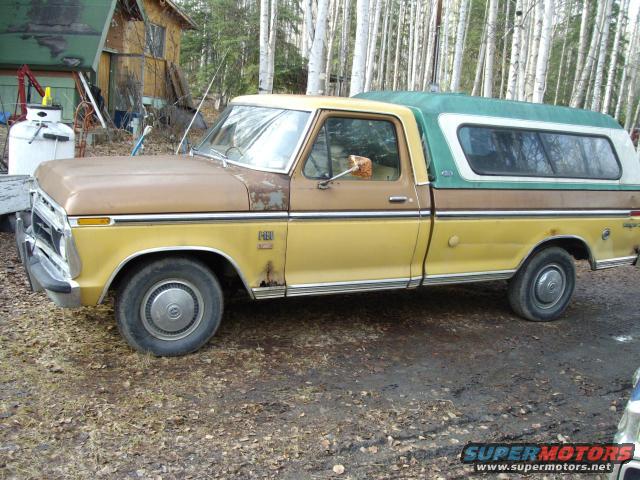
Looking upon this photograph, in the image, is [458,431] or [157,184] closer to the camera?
[458,431]

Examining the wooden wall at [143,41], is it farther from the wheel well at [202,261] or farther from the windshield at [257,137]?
the wheel well at [202,261]

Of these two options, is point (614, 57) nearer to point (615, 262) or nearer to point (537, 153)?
point (615, 262)

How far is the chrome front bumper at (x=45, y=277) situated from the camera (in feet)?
13.5

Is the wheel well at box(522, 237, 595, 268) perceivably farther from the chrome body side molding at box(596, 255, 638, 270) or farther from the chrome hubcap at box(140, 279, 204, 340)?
the chrome hubcap at box(140, 279, 204, 340)

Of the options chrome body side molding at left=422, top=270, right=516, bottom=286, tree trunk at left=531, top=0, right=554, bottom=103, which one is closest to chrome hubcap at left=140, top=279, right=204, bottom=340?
chrome body side molding at left=422, top=270, right=516, bottom=286

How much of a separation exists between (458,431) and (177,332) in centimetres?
214

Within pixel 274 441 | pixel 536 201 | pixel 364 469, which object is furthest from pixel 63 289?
pixel 536 201

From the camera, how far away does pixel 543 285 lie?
6.23m

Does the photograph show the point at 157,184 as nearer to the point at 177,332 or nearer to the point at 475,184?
the point at 177,332

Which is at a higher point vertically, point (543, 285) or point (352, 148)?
point (352, 148)

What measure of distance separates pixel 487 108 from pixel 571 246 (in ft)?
5.88

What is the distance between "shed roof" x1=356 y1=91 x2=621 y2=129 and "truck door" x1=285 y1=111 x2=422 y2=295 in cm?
55

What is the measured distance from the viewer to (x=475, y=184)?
18.1 feet

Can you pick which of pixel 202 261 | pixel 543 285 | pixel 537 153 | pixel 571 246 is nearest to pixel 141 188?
pixel 202 261
